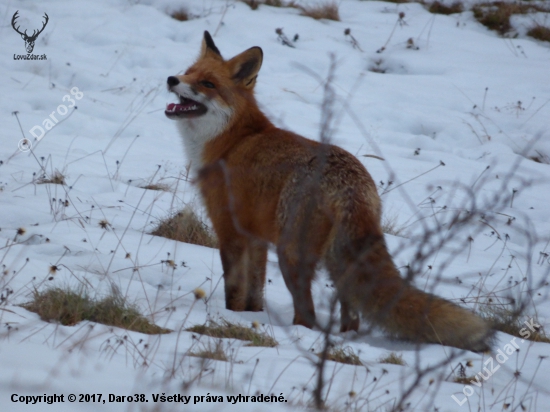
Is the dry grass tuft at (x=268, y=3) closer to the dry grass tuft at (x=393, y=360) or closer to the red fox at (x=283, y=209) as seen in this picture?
the red fox at (x=283, y=209)

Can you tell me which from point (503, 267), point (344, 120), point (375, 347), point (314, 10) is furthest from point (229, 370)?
point (314, 10)

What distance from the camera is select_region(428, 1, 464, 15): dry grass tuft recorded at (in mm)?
13578

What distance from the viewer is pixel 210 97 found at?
509 cm

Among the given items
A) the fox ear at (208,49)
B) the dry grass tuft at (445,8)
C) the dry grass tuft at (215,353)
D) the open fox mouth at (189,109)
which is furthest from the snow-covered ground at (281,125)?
the fox ear at (208,49)

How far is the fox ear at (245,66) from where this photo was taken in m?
5.50

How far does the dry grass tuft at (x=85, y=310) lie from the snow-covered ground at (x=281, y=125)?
0.13m

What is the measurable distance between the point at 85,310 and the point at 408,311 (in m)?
2.10

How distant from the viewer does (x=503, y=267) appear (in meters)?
6.31

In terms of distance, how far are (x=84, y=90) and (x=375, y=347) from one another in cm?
699

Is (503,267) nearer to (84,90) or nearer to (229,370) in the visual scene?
(229,370)

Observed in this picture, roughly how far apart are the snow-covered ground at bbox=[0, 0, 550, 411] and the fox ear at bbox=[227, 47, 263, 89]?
74cm

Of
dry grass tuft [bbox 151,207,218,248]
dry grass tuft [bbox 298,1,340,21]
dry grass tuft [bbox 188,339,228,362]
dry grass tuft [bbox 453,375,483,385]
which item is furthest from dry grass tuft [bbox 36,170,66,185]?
dry grass tuft [bbox 298,1,340,21]

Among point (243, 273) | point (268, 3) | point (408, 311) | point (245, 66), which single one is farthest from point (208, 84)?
point (268, 3)

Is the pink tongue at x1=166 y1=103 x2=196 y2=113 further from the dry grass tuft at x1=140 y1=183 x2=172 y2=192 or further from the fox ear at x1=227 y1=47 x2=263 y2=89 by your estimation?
the dry grass tuft at x1=140 y1=183 x2=172 y2=192
